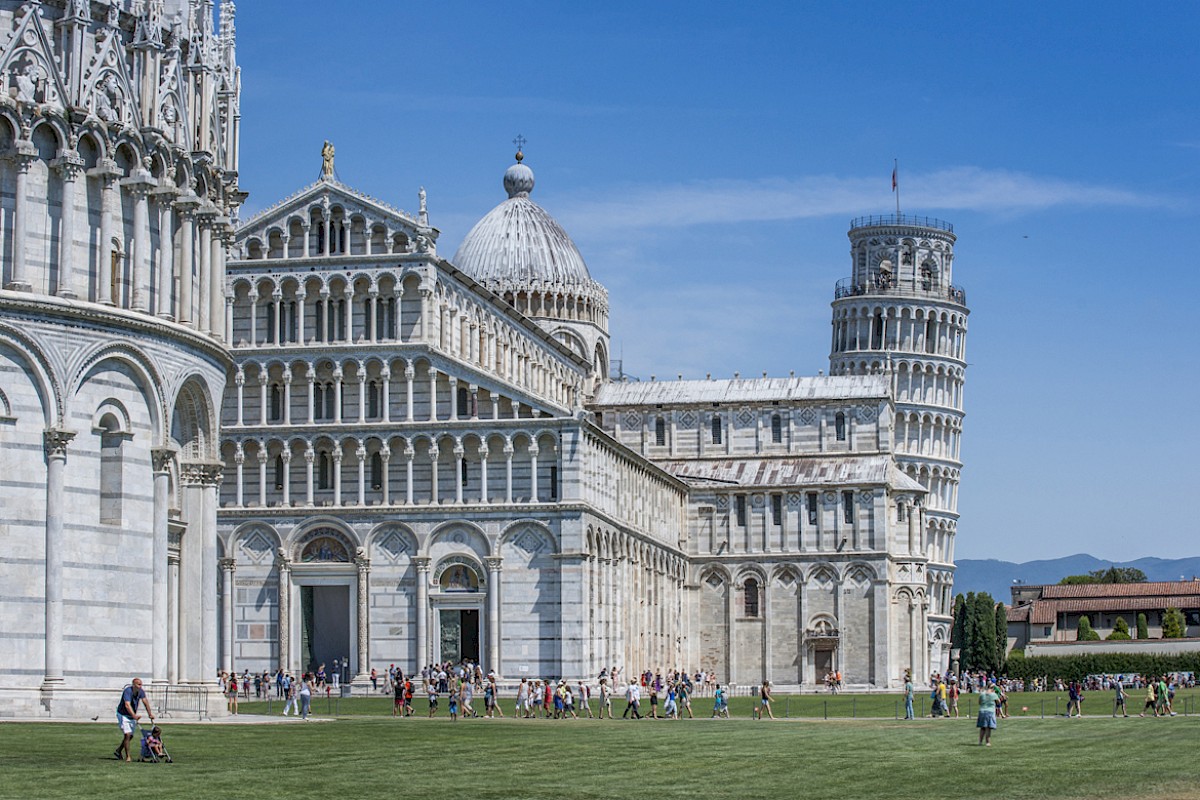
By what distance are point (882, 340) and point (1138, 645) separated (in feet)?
85.9

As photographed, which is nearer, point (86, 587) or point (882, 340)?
point (86, 587)

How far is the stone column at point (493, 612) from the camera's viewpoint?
8262cm

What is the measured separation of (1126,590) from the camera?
152m

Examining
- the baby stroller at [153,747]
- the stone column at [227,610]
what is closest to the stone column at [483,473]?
the stone column at [227,610]

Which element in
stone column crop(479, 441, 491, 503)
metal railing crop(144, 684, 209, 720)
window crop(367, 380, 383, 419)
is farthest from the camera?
Answer: window crop(367, 380, 383, 419)

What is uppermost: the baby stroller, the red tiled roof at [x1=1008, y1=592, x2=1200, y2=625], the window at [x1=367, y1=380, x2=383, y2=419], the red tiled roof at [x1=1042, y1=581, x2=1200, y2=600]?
the window at [x1=367, y1=380, x2=383, y2=419]

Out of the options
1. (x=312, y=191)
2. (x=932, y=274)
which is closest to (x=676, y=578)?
(x=312, y=191)

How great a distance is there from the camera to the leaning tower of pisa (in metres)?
135

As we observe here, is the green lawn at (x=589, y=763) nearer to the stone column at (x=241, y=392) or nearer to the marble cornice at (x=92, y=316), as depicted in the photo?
the marble cornice at (x=92, y=316)

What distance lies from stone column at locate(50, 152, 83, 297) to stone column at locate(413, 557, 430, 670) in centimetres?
3845

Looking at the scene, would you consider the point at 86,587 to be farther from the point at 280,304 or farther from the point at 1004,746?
the point at 280,304

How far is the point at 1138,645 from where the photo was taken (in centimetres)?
12788

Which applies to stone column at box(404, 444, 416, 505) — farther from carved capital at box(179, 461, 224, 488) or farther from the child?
the child

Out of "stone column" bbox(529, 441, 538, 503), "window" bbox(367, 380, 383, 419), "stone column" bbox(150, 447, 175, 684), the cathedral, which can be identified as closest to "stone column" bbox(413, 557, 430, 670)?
the cathedral
